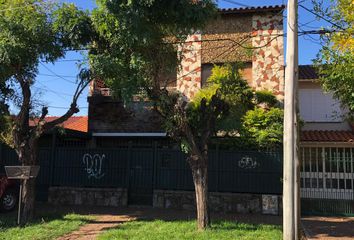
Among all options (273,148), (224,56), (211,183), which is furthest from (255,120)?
(224,56)

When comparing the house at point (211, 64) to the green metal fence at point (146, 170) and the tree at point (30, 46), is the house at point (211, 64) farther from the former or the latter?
the tree at point (30, 46)

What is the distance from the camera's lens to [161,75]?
1093cm

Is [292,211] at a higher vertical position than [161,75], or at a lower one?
lower

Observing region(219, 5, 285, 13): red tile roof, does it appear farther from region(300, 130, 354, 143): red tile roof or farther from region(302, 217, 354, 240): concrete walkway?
region(302, 217, 354, 240): concrete walkway

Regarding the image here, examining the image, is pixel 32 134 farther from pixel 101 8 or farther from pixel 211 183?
pixel 211 183

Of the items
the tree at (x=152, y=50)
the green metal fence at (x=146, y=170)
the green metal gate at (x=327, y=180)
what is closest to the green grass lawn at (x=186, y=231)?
the tree at (x=152, y=50)

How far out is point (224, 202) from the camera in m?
13.9

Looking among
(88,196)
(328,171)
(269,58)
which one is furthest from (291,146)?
(269,58)

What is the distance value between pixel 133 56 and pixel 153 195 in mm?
6219

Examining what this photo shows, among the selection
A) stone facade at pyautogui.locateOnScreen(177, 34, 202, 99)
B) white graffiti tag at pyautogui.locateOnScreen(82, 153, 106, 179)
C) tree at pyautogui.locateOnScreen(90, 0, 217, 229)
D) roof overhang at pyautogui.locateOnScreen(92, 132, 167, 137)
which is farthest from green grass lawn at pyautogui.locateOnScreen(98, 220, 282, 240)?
stone facade at pyautogui.locateOnScreen(177, 34, 202, 99)

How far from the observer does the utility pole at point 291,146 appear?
8.59 metres

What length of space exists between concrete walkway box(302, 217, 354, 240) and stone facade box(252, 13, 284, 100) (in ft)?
18.2

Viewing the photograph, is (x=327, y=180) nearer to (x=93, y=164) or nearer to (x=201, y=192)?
(x=201, y=192)

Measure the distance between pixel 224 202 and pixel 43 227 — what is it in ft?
19.3
